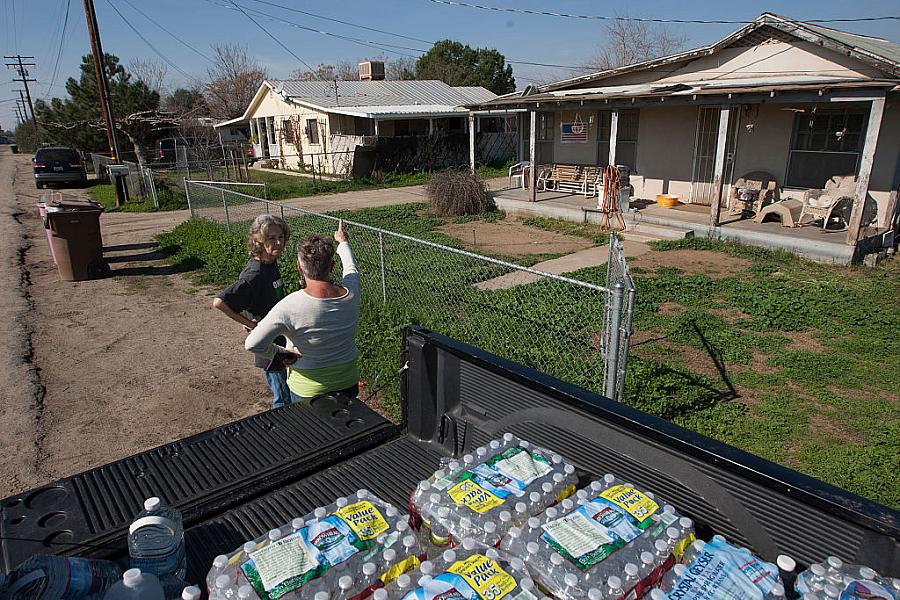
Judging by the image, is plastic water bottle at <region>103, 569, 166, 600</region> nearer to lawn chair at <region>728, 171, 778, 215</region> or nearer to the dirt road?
the dirt road

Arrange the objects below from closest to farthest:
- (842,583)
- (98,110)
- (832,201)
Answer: (842,583) → (832,201) → (98,110)

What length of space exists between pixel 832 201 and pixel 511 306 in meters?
7.99

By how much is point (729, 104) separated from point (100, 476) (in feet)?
40.2

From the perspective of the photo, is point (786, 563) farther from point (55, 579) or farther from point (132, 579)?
point (55, 579)

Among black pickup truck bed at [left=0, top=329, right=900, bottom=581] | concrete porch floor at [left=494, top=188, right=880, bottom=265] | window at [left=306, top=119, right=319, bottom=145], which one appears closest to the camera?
black pickup truck bed at [left=0, top=329, right=900, bottom=581]

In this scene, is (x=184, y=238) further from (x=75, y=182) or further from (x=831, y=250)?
(x=75, y=182)

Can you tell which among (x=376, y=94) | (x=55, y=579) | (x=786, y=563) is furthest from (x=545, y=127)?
(x=55, y=579)

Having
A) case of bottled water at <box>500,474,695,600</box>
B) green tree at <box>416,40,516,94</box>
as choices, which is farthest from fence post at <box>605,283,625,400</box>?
green tree at <box>416,40,516,94</box>

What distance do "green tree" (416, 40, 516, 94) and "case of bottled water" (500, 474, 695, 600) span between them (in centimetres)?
5670

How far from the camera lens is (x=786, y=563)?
4.36 feet

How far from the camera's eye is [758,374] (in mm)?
5445

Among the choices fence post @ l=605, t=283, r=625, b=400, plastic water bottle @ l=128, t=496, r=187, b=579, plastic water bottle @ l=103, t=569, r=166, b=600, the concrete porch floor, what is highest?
plastic water bottle @ l=103, t=569, r=166, b=600

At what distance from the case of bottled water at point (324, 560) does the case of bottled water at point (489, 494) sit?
11 cm

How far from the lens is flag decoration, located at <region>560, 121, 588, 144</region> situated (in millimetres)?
16516
